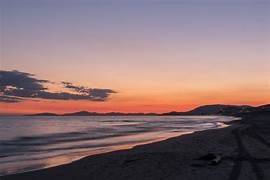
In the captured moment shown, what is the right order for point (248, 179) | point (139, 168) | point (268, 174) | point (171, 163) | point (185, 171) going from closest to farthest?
1. point (248, 179)
2. point (268, 174)
3. point (185, 171)
4. point (139, 168)
5. point (171, 163)

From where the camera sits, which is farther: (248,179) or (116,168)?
(116,168)

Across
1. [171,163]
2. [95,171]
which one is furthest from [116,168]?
[171,163]

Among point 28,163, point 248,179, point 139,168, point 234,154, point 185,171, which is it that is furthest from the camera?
point 28,163

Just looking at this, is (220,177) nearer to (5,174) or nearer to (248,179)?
(248,179)

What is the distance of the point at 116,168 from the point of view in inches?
740

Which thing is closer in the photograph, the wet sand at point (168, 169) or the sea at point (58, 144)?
the wet sand at point (168, 169)

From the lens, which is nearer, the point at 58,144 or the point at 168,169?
the point at 168,169

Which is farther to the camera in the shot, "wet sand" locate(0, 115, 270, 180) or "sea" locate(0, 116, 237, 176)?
"sea" locate(0, 116, 237, 176)

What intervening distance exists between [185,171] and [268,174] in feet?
9.98

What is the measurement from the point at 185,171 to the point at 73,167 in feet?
20.2

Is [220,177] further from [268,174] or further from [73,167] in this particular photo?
[73,167]

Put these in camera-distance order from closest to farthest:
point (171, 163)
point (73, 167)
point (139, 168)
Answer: point (139, 168)
point (171, 163)
point (73, 167)

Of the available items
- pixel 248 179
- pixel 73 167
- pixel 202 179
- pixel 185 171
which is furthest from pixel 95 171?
pixel 248 179

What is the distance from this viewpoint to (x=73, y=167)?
20.6 m
